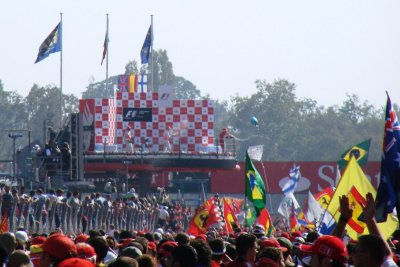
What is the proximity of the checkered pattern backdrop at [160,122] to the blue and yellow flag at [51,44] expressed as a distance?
3.44 meters

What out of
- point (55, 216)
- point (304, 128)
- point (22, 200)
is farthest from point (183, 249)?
point (304, 128)

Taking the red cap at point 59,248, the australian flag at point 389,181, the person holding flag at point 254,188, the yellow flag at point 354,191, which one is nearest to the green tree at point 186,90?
the person holding flag at point 254,188

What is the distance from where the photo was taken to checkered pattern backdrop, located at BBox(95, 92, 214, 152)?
182 ft

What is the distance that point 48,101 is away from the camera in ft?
449

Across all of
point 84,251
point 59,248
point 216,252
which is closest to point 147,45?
point 216,252

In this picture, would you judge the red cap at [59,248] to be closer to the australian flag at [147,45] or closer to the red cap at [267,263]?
the red cap at [267,263]

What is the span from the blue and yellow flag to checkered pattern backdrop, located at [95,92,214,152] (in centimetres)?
344

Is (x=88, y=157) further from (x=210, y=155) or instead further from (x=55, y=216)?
(x=55, y=216)

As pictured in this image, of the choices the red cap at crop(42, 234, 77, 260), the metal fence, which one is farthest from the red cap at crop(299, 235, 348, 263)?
the metal fence

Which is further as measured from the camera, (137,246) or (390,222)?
(390,222)

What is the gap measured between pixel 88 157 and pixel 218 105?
5041 inches

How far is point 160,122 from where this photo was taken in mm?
55500

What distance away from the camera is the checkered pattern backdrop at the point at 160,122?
55406 mm

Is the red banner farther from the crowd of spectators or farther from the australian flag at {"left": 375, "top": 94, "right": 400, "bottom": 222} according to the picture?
the crowd of spectators
